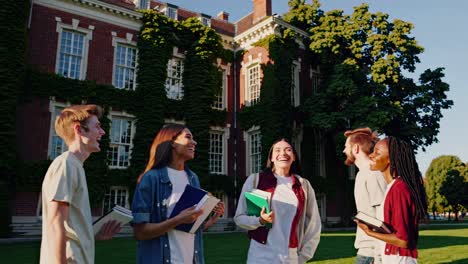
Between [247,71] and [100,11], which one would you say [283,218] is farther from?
[247,71]

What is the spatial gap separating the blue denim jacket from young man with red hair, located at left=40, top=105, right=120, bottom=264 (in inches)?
10.6

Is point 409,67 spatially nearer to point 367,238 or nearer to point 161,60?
point 161,60

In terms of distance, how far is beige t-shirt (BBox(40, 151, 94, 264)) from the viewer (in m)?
2.65

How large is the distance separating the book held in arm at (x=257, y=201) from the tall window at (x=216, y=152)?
19.5 m

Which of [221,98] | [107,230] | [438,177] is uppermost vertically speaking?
[221,98]

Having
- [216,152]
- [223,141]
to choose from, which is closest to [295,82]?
[223,141]

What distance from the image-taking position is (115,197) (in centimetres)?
→ 1938

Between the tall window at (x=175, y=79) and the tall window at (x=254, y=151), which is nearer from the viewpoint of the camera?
the tall window at (x=175, y=79)

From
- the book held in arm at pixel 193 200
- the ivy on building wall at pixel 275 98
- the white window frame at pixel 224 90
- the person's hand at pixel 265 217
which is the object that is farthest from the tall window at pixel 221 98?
the book held in arm at pixel 193 200

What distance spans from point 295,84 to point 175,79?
8.49 meters

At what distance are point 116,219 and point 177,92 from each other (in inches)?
782

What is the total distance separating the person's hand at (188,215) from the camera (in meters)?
3.19

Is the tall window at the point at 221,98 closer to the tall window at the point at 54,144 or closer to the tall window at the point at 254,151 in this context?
the tall window at the point at 254,151

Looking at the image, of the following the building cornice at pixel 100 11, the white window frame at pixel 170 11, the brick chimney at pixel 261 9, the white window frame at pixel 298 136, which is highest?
the brick chimney at pixel 261 9
